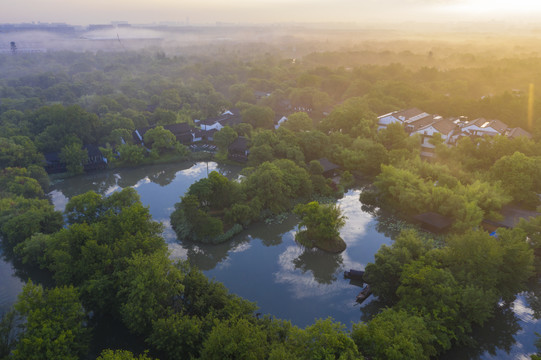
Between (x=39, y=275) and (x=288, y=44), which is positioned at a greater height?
(x=288, y=44)

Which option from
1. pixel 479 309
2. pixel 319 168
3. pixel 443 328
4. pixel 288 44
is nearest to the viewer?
pixel 443 328

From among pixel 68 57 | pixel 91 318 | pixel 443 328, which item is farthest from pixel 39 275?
pixel 68 57

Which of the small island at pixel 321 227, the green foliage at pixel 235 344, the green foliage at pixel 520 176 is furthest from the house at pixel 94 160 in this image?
the green foliage at pixel 520 176

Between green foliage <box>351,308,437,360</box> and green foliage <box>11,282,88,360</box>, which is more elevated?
green foliage <box>11,282,88,360</box>

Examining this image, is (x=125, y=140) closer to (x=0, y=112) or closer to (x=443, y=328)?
(x=0, y=112)

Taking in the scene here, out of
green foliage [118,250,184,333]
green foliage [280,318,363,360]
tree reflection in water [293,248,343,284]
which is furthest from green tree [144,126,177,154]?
green foliage [280,318,363,360]

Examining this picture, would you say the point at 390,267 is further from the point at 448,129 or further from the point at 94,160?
the point at 94,160

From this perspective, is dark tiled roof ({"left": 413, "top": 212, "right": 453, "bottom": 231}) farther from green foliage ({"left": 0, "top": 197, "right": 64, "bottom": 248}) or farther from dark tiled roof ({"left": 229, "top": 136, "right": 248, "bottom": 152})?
green foliage ({"left": 0, "top": 197, "right": 64, "bottom": 248})

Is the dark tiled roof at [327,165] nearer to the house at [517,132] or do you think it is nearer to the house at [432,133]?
the house at [432,133]
